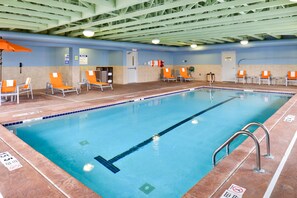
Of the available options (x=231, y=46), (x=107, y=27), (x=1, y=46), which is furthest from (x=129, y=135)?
(x=231, y=46)

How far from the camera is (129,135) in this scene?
409 centimetres

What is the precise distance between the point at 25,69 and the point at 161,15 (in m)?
6.87

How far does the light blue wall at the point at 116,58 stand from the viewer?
11.9 metres

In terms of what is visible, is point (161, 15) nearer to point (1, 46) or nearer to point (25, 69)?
point (1, 46)

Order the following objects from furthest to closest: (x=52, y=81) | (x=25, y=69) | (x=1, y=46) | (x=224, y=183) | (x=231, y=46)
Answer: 1. (x=231, y=46)
2. (x=25, y=69)
3. (x=52, y=81)
4. (x=1, y=46)
5. (x=224, y=183)

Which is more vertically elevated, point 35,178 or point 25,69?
point 25,69

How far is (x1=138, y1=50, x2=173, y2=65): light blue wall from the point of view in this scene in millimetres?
13023

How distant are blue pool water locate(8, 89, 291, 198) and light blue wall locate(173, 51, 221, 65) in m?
7.40

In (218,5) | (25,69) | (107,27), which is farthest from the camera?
(25,69)

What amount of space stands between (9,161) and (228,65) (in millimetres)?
12374

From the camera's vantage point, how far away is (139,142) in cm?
373

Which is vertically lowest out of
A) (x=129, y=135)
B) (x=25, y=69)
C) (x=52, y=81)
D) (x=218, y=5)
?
(x=129, y=135)

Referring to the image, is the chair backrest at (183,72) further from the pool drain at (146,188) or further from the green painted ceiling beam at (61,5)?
the pool drain at (146,188)

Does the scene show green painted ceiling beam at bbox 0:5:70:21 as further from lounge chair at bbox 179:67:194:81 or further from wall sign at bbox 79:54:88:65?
lounge chair at bbox 179:67:194:81
